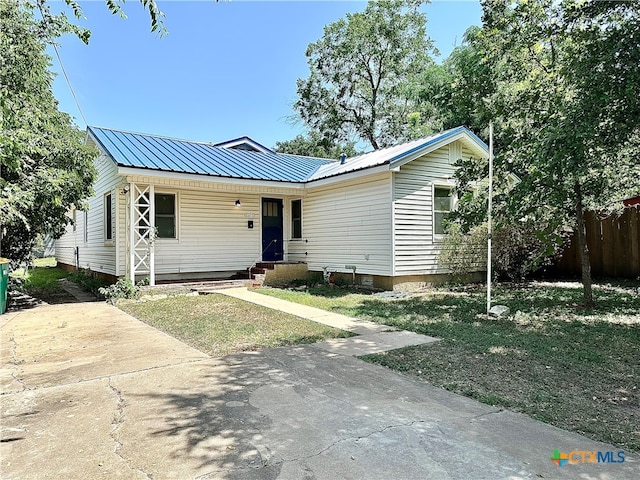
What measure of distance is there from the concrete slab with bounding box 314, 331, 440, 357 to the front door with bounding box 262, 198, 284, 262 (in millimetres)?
8068

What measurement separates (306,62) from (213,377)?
29135 mm

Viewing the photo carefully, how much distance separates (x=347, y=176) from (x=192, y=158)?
4.78m

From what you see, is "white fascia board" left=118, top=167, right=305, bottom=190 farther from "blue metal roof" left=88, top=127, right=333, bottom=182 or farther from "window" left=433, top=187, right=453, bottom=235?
"window" left=433, top=187, right=453, bottom=235

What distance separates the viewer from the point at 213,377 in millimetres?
4367

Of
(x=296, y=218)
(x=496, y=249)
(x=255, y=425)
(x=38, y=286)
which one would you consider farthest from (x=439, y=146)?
(x=38, y=286)

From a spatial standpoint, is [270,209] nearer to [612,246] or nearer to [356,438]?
[612,246]

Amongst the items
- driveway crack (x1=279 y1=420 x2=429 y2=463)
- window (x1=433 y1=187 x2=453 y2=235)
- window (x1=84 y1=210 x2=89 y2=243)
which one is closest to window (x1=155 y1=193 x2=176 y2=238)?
window (x1=84 y1=210 x2=89 y2=243)

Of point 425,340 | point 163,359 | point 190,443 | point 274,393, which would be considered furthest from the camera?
point 425,340

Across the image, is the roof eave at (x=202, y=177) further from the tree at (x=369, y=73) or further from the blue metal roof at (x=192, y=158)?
the tree at (x=369, y=73)

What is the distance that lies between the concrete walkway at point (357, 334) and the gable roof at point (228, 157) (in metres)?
4.35

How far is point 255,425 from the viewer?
3219mm

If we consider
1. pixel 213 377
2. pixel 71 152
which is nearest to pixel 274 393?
pixel 213 377

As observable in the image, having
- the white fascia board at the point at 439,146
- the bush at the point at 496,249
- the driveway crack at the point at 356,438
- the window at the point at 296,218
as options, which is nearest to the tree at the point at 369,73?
the white fascia board at the point at 439,146

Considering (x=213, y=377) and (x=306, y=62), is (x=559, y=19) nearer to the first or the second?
(x=213, y=377)
